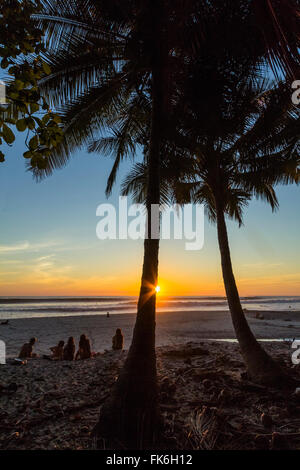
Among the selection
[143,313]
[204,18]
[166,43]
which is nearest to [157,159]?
[166,43]

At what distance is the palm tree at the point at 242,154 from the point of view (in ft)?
19.6

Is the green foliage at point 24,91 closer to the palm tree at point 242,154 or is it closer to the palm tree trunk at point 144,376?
the palm tree trunk at point 144,376

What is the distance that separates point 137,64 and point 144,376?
5.33 meters

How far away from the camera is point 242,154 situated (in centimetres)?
729

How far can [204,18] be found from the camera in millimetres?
4441

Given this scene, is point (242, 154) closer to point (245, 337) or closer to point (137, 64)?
point (137, 64)

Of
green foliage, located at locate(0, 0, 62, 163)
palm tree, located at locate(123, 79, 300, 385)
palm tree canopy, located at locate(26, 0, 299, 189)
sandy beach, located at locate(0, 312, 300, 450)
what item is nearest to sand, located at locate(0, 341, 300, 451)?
sandy beach, located at locate(0, 312, 300, 450)

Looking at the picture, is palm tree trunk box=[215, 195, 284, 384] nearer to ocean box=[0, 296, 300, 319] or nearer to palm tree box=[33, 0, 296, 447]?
palm tree box=[33, 0, 296, 447]

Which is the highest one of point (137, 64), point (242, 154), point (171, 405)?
point (137, 64)

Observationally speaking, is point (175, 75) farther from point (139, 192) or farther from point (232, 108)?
point (139, 192)

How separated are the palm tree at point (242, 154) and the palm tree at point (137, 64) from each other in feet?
3.55

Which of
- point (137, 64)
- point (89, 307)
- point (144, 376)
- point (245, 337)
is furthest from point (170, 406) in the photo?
point (89, 307)

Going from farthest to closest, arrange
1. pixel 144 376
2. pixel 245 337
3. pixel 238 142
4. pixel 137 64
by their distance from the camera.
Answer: pixel 238 142, pixel 245 337, pixel 137 64, pixel 144 376

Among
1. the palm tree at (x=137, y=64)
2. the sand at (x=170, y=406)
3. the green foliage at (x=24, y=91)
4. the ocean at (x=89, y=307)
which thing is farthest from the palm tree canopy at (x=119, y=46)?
the ocean at (x=89, y=307)
